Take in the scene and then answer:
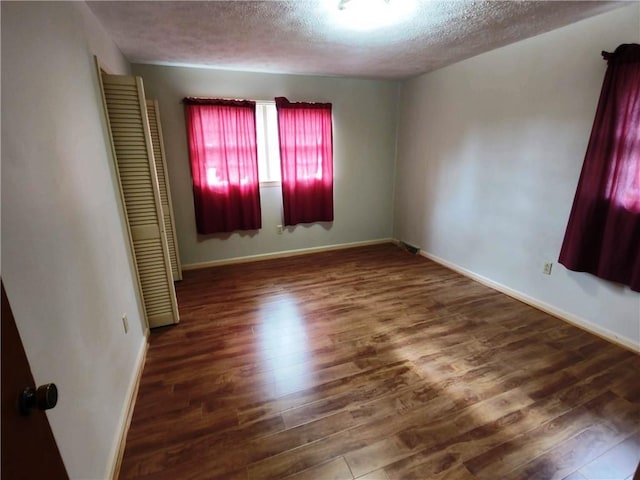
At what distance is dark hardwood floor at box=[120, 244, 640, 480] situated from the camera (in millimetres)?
→ 1480

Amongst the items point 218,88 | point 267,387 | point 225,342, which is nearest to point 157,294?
point 225,342

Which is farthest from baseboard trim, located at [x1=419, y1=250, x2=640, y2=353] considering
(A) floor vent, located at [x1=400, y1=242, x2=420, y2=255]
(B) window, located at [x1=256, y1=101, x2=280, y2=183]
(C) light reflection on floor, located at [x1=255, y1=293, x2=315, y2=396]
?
(B) window, located at [x1=256, y1=101, x2=280, y2=183]

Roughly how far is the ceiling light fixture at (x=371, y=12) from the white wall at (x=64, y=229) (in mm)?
1592

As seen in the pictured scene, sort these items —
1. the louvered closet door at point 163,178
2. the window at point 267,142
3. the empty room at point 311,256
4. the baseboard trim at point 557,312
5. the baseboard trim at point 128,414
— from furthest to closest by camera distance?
1. the window at point 267,142
2. the louvered closet door at point 163,178
3. the baseboard trim at point 557,312
4. the baseboard trim at point 128,414
5. the empty room at point 311,256

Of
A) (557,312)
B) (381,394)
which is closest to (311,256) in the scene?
(381,394)

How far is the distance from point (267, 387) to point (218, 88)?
3.30 metres

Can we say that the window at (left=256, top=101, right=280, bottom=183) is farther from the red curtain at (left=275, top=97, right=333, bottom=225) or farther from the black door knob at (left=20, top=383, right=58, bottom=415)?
the black door knob at (left=20, top=383, right=58, bottom=415)

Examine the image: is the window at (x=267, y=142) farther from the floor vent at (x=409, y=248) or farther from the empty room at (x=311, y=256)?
the floor vent at (x=409, y=248)

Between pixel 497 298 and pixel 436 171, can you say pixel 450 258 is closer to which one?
pixel 497 298

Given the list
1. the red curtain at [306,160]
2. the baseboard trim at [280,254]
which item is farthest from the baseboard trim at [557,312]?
the red curtain at [306,160]

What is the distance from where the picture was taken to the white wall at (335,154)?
3512 millimetres

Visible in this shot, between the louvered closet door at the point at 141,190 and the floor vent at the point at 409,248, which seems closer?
the louvered closet door at the point at 141,190

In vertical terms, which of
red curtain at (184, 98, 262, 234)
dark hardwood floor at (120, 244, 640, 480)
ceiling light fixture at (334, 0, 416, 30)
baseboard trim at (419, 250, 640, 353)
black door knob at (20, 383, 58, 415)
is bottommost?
dark hardwood floor at (120, 244, 640, 480)

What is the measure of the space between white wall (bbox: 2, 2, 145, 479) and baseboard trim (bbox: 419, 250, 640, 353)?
3.39m
